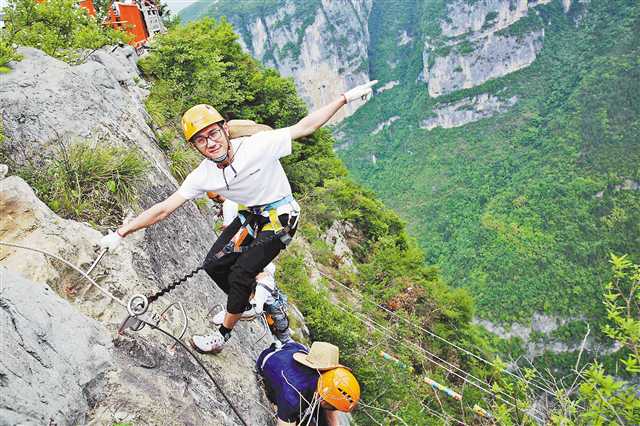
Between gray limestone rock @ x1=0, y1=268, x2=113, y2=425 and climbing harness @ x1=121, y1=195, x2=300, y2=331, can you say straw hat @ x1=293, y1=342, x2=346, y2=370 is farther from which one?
gray limestone rock @ x1=0, y1=268, x2=113, y2=425

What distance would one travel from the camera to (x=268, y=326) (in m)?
4.97

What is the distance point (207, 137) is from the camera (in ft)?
11.6

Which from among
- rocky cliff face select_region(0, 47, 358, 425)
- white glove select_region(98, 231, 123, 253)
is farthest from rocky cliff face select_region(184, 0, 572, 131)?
white glove select_region(98, 231, 123, 253)

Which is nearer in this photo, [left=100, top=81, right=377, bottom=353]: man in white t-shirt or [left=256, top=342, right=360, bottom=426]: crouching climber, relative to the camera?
[left=100, top=81, right=377, bottom=353]: man in white t-shirt

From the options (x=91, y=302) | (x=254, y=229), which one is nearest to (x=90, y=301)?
(x=91, y=302)

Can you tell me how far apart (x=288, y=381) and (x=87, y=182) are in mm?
2599

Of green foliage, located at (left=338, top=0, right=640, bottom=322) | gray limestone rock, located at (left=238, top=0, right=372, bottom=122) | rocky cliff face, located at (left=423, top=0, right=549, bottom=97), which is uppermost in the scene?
gray limestone rock, located at (left=238, top=0, right=372, bottom=122)

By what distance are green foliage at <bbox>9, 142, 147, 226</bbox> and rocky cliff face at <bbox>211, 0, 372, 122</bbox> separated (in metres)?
136

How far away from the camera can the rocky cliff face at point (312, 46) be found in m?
139

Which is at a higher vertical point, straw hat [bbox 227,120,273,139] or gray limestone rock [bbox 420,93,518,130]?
straw hat [bbox 227,120,273,139]

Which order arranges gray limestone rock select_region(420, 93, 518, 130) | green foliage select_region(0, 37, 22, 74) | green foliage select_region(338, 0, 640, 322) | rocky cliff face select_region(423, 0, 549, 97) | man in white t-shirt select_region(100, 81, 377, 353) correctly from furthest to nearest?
rocky cliff face select_region(423, 0, 549, 97) < gray limestone rock select_region(420, 93, 518, 130) < green foliage select_region(338, 0, 640, 322) < green foliage select_region(0, 37, 22, 74) < man in white t-shirt select_region(100, 81, 377, 353)

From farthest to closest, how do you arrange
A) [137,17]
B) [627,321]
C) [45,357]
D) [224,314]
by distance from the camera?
[137,17] < [224,314] < [627,321] < [45,357]

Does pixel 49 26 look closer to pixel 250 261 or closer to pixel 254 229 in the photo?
pixel 254 229

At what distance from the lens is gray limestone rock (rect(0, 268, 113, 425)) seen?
7.61ft
